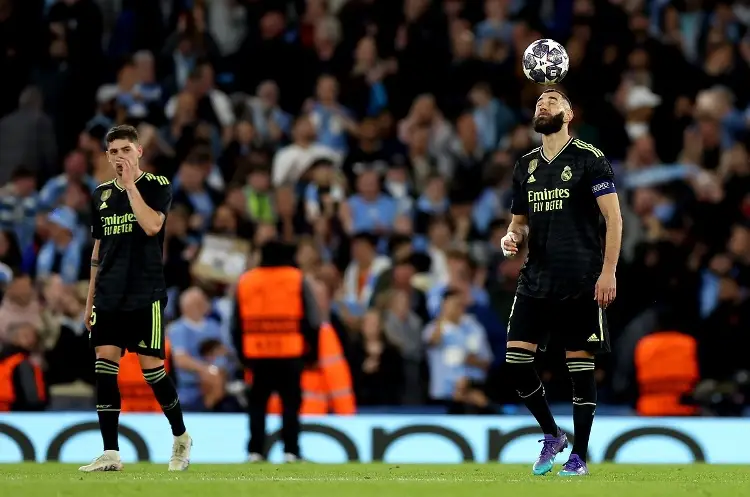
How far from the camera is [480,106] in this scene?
19.0m

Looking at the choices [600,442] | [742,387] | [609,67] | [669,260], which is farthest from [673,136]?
[600,442]

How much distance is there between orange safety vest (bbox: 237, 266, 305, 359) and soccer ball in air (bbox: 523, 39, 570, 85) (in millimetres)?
3850

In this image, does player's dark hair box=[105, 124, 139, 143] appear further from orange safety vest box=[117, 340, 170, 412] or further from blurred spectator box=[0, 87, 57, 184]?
blurred spectator box=[0, 87, 57, 184]

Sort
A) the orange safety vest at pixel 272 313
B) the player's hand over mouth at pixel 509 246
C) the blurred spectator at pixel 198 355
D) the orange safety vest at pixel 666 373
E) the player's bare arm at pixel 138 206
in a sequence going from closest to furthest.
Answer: the player's hand over mouth at pixel 509 246 < the player's bare arm at pixel 138 206 < the orange safety vest at pixel 272 313 < the orange safety vest at pixel 666 373 < the blurred spectator at pixel 198 355

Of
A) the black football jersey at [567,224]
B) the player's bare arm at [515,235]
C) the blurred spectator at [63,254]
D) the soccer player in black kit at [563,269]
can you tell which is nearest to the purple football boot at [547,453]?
the soccer player in black kit at [563,269]

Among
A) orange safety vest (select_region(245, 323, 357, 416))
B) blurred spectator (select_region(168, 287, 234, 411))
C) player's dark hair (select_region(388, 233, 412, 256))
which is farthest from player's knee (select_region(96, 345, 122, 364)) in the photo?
player's dark hair (select_region(388, 233, 412, 256))

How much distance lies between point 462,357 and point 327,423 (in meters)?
1.78

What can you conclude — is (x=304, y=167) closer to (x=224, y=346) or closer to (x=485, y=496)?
(x=224, y=346)

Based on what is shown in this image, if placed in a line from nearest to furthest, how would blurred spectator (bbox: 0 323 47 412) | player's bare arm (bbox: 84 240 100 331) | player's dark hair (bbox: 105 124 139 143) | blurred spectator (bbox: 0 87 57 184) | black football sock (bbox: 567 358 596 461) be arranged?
black football sock (bbox: 567 358 596 461) < player's dark hair (bbox: 105 124 139 143) < player's bare arm (bbox: 84 240 100 331) < blurred spectator (bbox: 0 323 47 412) < blurred spectator (bbox: 0 87 57 184)

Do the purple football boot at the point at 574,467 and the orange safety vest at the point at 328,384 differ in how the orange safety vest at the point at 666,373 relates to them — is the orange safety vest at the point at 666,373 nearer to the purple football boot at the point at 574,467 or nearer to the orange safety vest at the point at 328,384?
the orange safety vest at the point at 328,384

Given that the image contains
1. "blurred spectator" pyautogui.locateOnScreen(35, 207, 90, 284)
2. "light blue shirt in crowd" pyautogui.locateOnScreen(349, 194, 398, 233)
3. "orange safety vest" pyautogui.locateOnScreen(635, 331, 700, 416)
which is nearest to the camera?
"orange safety vest" pyautogui.locateOnScreen(635, 331, 700, 416)

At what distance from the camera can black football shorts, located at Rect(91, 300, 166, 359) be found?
32.9 feet

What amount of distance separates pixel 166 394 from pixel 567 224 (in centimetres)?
286

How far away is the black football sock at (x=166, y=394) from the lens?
10.1m
